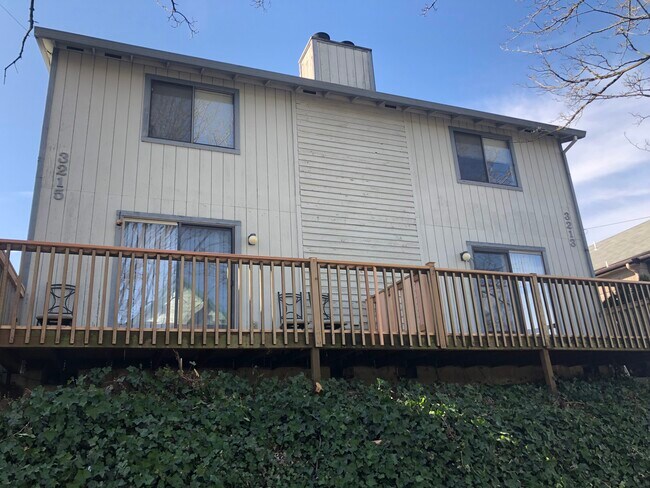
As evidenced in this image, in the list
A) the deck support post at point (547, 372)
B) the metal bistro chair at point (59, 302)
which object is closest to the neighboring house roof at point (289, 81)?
the deck support post at point (547, 372)

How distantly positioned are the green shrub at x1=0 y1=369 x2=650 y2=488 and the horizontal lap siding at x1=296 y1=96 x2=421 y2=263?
277 cm

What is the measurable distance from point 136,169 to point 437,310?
4507mm

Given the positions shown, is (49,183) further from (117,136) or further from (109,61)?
(109,61)

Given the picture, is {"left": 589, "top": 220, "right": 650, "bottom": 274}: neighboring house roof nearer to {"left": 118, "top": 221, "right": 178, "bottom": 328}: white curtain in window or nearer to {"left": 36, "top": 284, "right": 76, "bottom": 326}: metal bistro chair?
{"left": 118, "top": 221, "right": 178, "bottom": 328}: white curtain in window

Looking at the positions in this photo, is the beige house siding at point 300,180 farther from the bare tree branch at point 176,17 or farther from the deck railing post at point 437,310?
the bare tree branch at point 176,17

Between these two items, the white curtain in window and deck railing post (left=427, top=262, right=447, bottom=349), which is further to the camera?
the white curtain in window

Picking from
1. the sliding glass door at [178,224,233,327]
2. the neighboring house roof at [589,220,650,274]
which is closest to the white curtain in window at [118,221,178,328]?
the sliding glass door at [178,224,233,327]

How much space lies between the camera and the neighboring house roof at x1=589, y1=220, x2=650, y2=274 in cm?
1597

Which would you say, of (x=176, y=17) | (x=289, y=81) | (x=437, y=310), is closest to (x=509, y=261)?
(x=437, y=310)

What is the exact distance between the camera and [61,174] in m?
7.75

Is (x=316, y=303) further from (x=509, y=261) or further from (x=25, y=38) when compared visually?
(x=509, y=261)

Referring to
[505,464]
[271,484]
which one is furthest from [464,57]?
[271,484]

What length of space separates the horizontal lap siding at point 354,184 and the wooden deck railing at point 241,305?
0.65 meters

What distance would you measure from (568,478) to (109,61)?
26.4 ft
